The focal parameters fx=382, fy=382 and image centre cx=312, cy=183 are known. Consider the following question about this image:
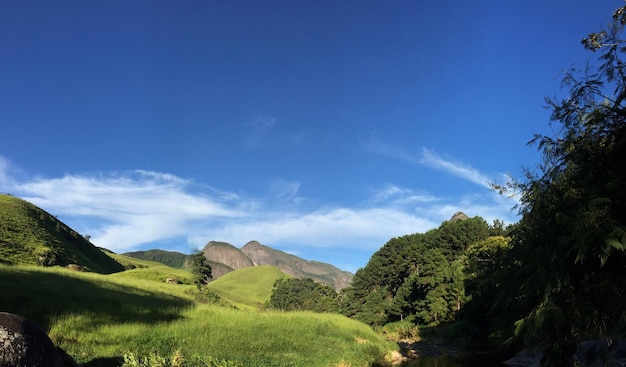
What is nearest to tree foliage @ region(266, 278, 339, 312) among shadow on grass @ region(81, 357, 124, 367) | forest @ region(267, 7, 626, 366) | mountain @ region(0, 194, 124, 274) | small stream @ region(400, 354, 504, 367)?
mountain @ region(0, 194, 124, 274)

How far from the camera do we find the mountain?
72.3 m

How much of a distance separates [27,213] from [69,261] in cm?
2411

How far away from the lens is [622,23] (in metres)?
11.0

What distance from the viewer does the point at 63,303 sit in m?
28.5

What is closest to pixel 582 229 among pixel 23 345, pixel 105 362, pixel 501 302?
pixel 501 302

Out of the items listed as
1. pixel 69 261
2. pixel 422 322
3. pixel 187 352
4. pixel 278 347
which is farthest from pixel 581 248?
pixel 69 261

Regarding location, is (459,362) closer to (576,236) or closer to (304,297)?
(576,236)

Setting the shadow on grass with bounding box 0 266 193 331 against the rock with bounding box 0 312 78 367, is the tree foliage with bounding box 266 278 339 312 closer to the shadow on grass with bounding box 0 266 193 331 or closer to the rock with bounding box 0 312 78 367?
the shadow on grass with bounding box 0 266 193 331

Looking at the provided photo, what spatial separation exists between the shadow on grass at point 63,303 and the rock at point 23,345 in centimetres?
1609

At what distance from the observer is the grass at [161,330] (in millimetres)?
23297

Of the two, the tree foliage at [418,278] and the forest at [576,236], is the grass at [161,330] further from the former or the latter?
the tree foliage at [418,278]

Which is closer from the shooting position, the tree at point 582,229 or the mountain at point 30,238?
the tree at point 582,229

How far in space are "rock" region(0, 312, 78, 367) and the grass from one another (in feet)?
26.5

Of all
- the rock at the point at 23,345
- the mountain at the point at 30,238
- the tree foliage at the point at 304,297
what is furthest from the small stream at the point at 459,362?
the tree foliage at the point at 304,297
